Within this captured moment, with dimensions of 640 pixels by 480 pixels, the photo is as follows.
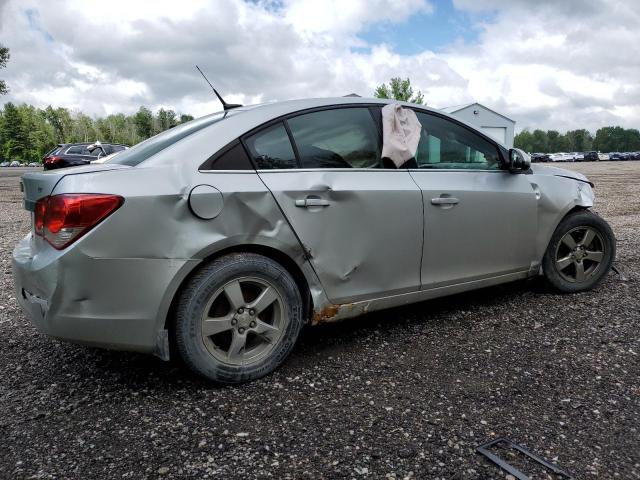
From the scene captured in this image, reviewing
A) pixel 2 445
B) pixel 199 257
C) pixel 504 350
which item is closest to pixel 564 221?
pixel 504 350

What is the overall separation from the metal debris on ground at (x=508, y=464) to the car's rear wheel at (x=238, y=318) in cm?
116

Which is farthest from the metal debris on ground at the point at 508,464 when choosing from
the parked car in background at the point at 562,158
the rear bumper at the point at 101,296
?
the parked car in background at the point at 562,158

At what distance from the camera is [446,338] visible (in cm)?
343

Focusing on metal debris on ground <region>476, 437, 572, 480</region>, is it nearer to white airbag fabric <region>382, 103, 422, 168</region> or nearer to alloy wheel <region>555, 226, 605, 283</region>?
white airbag fabric <region>382, 103, 422, 168</region>

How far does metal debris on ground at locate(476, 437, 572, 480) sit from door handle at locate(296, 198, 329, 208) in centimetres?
144

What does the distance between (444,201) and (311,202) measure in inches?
38.3

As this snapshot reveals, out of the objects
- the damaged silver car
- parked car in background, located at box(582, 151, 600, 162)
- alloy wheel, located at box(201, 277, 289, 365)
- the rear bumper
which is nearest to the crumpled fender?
the damaged silver car

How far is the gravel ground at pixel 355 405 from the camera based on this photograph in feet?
7.01

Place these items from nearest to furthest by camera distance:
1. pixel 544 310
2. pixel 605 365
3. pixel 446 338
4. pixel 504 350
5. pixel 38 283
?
pixel 38 283 < pixel 605 365 < pixel 504 350 < pixel 446 338 < pixel 544 310

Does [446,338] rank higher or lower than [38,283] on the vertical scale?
lower

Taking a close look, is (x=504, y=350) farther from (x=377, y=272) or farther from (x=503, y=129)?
(x=503, y=129)

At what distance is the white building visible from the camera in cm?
2883

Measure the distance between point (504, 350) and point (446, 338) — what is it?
37 cm

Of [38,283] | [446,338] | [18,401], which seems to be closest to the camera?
[38,283]
